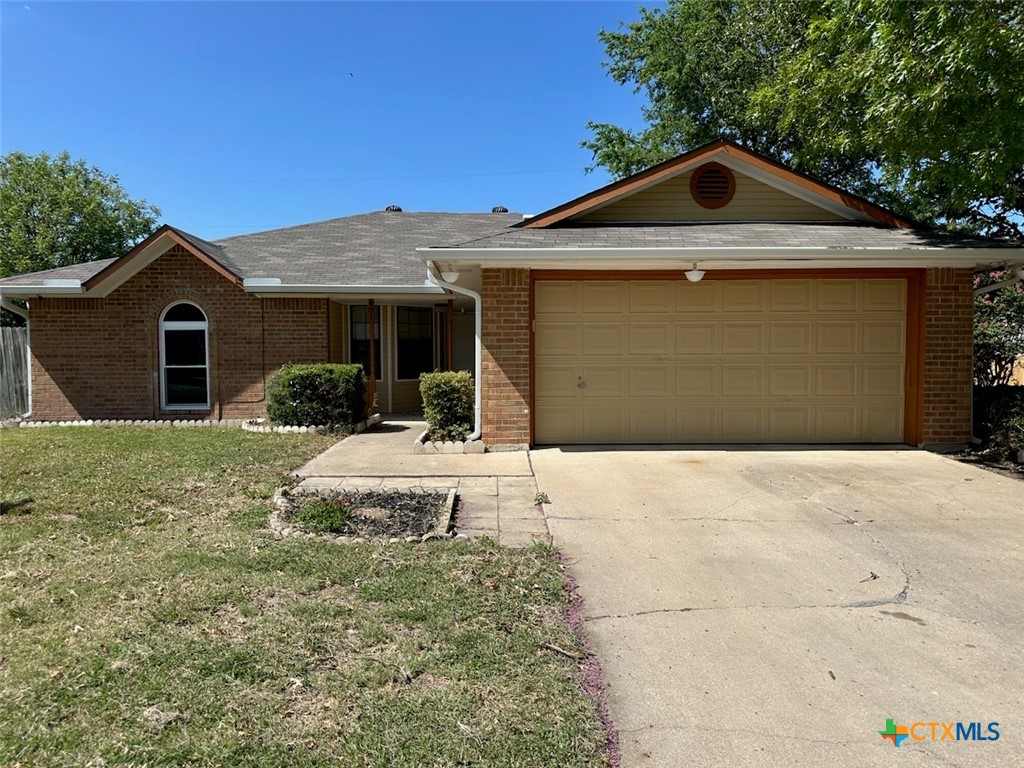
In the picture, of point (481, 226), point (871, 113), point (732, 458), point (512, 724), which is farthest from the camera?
point (481, 226)

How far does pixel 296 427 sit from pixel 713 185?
8.18 m

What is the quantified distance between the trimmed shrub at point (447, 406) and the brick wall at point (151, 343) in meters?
4.25

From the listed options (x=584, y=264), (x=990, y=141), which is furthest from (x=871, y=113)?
(x=584, y=264)

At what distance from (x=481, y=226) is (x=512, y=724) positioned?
586 inches

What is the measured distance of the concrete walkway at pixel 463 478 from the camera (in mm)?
5324

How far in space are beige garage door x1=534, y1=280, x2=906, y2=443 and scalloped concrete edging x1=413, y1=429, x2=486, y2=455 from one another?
39.9 inches

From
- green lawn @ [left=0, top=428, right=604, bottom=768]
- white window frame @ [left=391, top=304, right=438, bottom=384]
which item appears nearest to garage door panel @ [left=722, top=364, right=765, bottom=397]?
green lawn @ [left=0, top=428, right=604, bottom=768]

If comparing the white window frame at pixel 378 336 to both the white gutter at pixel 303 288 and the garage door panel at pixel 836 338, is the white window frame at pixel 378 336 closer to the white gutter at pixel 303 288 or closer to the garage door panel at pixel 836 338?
the white gutter at pixel 303 288

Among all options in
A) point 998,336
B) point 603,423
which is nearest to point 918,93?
point 603,423

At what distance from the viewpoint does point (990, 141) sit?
7016 millimetres

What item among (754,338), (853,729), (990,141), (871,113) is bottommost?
(853,729)

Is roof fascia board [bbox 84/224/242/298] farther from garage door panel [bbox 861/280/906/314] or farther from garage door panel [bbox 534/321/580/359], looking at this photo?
garage door panel [bbox 861/280/906/314]

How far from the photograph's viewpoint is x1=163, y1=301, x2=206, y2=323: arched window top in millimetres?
12469

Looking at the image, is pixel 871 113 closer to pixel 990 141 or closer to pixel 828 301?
pixel 990 141
